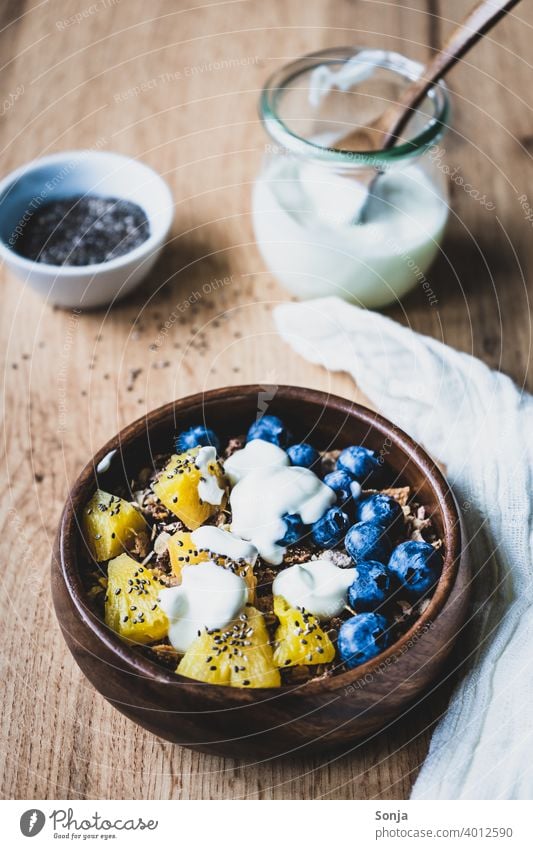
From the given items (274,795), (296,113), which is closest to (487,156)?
(296,113)

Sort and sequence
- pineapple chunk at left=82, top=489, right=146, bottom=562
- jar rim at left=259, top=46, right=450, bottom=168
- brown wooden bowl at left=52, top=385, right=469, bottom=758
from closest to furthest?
brown wooden bowl at left=52, top=385, right=469, bottom=758, pineapple chunk at left=82, top=489, right=146, bottom=562, jar rim at left=259, top=46, right=450, bottom=168

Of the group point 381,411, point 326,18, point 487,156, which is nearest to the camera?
point 381,411

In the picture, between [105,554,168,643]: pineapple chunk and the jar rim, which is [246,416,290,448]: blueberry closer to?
[105,554,168,643]: pineapple chunk

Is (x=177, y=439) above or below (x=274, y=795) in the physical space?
above

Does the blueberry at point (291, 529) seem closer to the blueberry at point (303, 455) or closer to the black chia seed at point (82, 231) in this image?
the blueberry at point (303, 455)

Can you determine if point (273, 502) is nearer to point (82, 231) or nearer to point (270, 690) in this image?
point (270, 690)

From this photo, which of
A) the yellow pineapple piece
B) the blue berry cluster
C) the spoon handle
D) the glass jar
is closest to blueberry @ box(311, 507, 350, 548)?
the blue berry cluster

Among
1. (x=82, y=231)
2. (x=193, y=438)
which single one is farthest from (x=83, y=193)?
(x=193, y=438)

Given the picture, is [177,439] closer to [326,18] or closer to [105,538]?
[105,538]
